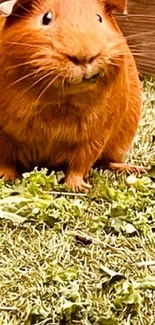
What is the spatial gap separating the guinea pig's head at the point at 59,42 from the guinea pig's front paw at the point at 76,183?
0.39 meters

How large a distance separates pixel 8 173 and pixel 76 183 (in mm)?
209

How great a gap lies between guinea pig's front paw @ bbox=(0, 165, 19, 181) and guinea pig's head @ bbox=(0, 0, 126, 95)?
375 millimetres

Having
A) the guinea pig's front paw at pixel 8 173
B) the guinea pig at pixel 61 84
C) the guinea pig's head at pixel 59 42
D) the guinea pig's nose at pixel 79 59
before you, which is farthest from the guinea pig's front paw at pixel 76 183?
the guinea pig's nose at pixel 79 59

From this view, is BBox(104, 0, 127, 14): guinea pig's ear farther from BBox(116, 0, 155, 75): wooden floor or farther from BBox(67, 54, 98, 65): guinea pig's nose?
BBox(116, 0, 155, 75): wooden floor

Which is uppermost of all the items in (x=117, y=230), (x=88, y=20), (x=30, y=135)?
(x=88, y=20)

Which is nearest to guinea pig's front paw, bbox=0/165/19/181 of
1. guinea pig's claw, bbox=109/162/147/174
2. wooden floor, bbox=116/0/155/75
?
guinea pig's claw, bbox=109/162/147/174

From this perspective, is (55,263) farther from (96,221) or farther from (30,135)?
(30,135)

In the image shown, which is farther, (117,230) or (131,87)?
(131,87)

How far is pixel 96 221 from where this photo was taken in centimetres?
231

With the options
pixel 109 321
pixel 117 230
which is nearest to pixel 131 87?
pixel 117 230

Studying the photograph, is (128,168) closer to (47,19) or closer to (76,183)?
(76,183)

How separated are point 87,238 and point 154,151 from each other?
0.70 m

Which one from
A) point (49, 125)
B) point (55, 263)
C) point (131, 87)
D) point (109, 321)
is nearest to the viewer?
point (109, 321)

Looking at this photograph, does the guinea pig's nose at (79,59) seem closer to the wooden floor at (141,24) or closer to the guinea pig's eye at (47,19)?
the guinea pig's eye at (47,19)
